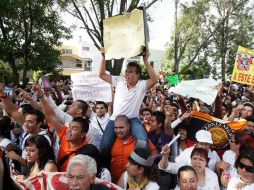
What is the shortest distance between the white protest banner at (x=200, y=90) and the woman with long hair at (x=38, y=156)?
3496 millimetres

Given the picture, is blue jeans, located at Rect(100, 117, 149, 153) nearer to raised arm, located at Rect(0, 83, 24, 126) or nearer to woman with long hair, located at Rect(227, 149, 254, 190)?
woman with long hair, located at Rect(227, 149, 254, 190)

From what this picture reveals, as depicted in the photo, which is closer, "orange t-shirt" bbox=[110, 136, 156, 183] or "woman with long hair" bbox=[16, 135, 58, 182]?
"woman with long hair" bbox=[16, 135, 58, 182]

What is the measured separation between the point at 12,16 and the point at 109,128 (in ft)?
35.6

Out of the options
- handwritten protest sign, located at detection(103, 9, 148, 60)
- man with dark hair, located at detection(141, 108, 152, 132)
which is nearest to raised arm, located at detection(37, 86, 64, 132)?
handwritten protest sign, located at detection(103, 9, 148, 60)

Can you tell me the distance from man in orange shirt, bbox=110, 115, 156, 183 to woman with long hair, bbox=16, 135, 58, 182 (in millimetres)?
963

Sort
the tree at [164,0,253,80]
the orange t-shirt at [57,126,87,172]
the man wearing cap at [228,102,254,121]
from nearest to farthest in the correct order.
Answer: the orange t-shirt at [57,126,87,172], the man wearing cap at [228,102,254,121], the tree at [164,0,253,80]

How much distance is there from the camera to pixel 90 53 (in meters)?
62.2

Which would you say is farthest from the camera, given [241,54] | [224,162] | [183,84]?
[241,54]

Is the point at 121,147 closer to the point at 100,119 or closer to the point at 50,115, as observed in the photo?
the point at 50,115

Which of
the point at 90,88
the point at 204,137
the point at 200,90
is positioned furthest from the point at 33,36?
the point at 204,137

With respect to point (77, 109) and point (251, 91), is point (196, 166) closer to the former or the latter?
point (77, 109)

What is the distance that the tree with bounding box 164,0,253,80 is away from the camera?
28250mm

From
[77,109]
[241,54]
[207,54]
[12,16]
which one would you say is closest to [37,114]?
[77,109]

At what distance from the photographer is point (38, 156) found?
4.01 m
